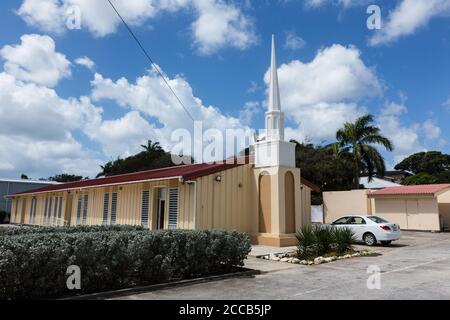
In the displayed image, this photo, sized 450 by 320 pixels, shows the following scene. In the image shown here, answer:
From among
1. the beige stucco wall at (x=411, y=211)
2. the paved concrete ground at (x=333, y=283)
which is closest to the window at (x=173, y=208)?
the paved concrete ground at (x=333, y=283)

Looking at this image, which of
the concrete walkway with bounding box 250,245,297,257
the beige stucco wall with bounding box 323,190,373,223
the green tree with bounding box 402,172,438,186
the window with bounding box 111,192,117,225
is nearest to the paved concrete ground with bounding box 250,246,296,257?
the concrete walkway with bounding box 250,245,297,257

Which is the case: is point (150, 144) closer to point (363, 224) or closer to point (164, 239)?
point (363, 224)

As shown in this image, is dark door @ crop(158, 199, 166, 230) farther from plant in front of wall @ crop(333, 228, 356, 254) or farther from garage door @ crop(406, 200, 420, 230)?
garage door @ crop(406, 200, 420, 230)

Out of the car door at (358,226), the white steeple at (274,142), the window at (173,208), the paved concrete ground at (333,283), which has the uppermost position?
the white steeple at (274,142)

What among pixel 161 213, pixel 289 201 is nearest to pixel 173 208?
pixel 161 213

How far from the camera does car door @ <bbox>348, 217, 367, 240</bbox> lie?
58.0 feet

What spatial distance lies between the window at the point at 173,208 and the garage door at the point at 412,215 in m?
17.7

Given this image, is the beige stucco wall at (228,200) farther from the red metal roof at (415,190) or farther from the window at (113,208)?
the red metal roof at (415,190)

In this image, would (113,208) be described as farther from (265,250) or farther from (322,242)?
(322,242)

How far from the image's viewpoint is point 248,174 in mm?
18484

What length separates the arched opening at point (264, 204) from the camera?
17.7 meters

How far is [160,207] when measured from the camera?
61.3ft

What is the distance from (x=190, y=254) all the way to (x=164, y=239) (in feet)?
2.62

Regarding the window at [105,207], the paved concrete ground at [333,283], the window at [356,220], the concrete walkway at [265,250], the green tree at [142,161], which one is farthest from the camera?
the green tree at [142,161]
